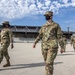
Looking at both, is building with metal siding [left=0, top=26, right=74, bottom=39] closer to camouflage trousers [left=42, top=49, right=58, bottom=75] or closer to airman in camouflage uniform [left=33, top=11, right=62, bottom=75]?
airman in camouflage uniform [left=33, top=11, right=62, bottom=75]

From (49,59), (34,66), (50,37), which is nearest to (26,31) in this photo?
(34,66)

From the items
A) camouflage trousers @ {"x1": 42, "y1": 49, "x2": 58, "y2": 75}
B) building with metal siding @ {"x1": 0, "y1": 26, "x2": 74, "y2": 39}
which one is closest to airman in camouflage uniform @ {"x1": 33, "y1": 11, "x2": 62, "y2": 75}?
camouflage trousers @ {"x1": 42, "y1": 49, "x2": 58, "y2": 75}

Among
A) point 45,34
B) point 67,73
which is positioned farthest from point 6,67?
point 45,34

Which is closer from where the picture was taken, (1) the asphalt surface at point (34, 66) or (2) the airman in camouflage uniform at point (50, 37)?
(2) the airman in camouflage uniform at point (50, 37)

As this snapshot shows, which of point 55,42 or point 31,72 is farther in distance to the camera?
point 31,72

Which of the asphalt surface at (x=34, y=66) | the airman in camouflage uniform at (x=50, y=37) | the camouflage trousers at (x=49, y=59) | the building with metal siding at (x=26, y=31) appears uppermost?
the airman in camouflage uniform at (x=50, y=37)

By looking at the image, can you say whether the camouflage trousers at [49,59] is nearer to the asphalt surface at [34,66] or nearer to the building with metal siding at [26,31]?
the asphalt surface at [34,66]

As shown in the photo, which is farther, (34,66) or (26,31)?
(26,31)

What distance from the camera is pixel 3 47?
1331cm

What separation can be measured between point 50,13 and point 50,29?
0.52 meters

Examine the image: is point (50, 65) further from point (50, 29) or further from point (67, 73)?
point (67, 73)

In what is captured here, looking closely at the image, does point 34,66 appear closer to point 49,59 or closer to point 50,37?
point 50,37

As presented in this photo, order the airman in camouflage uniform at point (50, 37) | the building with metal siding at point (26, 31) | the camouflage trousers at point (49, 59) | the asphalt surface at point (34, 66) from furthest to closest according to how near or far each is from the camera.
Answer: the building with metal siding at point (26, 31) < the asphalt surface at point (34, 66) < the airman in camouflage uniform at point (50, 37) < the camouflage trousers at point (49, 59)

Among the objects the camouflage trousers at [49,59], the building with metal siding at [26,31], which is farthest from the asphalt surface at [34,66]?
the building with metal siding at [26,31]
